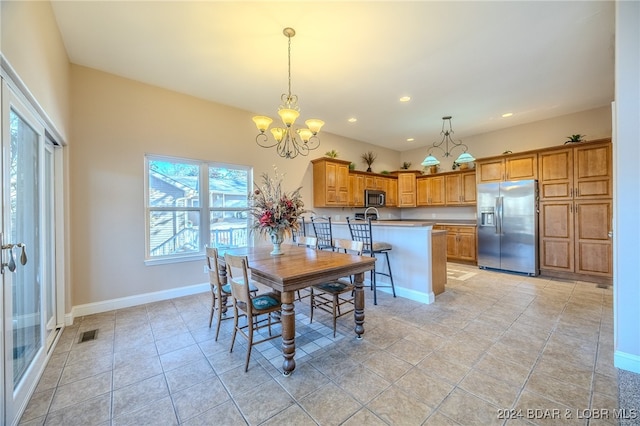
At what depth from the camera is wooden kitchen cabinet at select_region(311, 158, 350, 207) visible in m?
5.34

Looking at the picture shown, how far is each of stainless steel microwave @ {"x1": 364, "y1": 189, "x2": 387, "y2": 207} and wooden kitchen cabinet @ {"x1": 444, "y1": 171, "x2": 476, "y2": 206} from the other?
5.12 ft

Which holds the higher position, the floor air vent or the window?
the window

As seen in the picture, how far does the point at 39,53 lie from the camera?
79.4 inches

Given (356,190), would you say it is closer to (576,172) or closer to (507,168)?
(507,168)

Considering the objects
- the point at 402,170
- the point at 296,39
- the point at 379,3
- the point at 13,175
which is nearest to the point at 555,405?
the point at 379,3

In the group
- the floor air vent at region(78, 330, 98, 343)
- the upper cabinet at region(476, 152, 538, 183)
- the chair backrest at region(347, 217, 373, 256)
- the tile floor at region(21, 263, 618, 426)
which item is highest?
the upper cabinet at region(476, 152, 538, 183)

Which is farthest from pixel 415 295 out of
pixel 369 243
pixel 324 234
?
pixel 324 234

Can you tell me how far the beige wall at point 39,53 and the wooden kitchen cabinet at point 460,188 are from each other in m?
7.03

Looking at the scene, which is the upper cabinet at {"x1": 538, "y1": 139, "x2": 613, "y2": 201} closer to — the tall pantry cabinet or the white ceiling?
the tall pantry cabinet

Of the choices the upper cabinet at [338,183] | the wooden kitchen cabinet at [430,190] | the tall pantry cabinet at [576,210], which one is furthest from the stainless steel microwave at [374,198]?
the tall pantry cabinet at [576,210]

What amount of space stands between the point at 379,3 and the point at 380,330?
10.1ft

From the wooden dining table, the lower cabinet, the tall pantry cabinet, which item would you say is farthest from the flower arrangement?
the tall pantry cabinet

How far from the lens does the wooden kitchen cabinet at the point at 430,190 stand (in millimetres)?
6684

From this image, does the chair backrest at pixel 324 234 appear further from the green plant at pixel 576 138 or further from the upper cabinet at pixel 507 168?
the green plant at pixel 576 138
